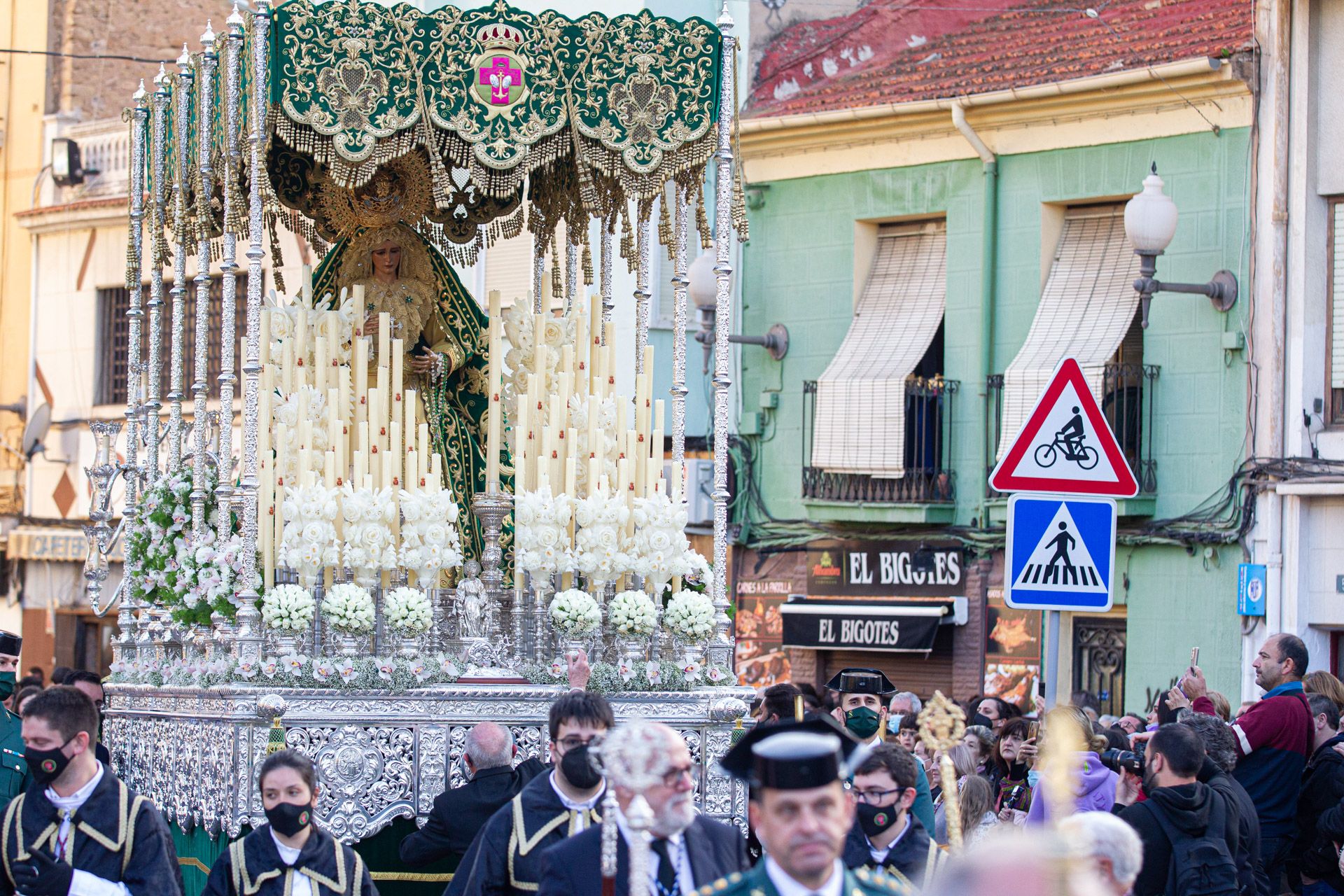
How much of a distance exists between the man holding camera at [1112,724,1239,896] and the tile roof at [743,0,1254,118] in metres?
9.96

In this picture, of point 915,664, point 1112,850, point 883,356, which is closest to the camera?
point 1112,850

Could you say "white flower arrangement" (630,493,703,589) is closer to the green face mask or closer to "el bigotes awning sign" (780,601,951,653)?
the green face mask

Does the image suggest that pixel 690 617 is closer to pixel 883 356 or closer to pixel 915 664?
pixel 915 664

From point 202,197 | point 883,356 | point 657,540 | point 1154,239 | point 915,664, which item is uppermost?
point 1154,239

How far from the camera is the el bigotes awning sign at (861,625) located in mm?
18156

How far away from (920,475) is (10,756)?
9.77 meters

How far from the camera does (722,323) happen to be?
1096 cm

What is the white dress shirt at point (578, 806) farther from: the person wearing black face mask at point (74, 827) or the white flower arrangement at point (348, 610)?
the white flower arrangement at point (348, 610)

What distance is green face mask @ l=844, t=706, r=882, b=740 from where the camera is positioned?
959 cm

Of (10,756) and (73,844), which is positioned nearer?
(73,844)

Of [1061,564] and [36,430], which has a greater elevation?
[36,430]

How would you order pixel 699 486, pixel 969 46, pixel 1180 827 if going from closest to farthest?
pixel 1180 827 < pixel 969 46 < pixel 699 486

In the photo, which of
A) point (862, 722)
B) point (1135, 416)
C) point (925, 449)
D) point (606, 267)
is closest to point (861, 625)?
point (925, 449)

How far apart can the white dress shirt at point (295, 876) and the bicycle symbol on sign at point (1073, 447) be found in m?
2.88
